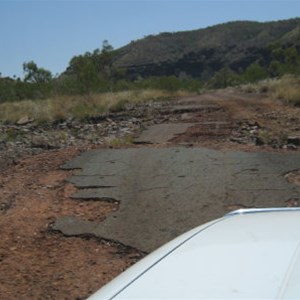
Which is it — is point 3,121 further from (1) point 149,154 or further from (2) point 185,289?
(2) point 185,289

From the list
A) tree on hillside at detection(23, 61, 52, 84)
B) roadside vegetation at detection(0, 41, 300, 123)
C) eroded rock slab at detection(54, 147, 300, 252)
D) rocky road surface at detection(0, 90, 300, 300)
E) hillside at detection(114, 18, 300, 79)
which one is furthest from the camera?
hillside at detection(114, 18, 300, 79)

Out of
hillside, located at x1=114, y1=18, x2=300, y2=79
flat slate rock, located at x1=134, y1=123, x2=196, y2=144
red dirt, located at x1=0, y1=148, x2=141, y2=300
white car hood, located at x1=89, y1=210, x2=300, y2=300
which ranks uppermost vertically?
hillside, located at x1=114, y1=18, x2=300, y2=79

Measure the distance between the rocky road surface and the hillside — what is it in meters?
109

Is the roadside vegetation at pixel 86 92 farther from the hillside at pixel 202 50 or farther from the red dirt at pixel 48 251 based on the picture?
the hillside at pixel 202 50

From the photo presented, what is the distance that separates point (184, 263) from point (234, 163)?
19.5ft

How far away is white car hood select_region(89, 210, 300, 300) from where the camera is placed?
5.46ft

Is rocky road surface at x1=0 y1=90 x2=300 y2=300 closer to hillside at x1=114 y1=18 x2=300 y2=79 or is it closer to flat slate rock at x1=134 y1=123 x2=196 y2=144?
flat slate rock at x1=134 y1=123 x2=196 y2=144

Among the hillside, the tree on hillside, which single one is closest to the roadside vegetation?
the tree on hillside

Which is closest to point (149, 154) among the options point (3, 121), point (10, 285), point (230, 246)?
point (10, 285)

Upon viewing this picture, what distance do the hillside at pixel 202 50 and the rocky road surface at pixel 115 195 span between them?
359 feet

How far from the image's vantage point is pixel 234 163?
789cm

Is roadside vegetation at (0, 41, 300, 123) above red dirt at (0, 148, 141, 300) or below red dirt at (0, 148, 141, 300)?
above

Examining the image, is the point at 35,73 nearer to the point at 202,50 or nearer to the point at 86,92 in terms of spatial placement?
the point at 86,92

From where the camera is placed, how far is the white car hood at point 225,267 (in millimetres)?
1665
